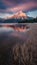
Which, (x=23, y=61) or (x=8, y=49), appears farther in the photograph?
(x=8, y=49)

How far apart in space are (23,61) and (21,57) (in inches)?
2.6

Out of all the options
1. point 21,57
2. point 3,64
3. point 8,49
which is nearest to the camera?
point 3,64

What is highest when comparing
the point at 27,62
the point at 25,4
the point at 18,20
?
the point at 25,4

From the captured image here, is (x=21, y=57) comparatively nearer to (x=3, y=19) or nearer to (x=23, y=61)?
(x=23, y=61)

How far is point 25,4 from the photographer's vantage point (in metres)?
1.84

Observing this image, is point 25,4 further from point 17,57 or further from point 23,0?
point 17,57

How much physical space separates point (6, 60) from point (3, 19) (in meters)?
0.78

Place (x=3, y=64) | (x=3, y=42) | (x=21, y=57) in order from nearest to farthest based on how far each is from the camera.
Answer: (x=3, y=64) → (x=21, y=57) → (x=3, y=42)

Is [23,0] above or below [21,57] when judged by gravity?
Result: above

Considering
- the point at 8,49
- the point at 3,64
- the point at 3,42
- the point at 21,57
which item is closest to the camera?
the point at 3,64

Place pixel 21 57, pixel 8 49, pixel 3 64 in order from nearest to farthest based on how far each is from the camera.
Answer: pixel 3 64 → pixel 21 57 → pixel 8 49

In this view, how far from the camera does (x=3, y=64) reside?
117cm

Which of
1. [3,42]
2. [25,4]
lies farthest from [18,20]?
[3,42]

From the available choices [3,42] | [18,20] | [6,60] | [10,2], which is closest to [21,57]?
[6,60]
